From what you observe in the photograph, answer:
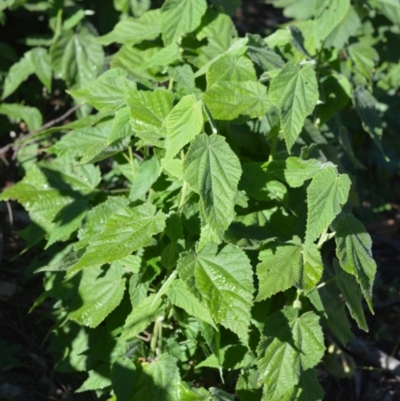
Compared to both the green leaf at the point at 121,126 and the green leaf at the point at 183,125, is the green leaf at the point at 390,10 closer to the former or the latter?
the green leaf at the point at 121,126

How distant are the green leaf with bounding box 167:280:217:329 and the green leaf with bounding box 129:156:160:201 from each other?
0.33 metres

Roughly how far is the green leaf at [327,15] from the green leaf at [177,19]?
0.45 metres

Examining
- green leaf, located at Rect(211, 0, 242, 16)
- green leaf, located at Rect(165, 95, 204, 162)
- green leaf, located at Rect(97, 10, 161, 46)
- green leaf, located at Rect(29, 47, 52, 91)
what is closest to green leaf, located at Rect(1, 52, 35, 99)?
green leaf, located at Rect(29, 47, 52, 91)

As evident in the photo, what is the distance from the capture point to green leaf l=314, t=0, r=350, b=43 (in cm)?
242

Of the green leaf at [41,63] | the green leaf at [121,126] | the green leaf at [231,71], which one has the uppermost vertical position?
the green leaf at [231,71]

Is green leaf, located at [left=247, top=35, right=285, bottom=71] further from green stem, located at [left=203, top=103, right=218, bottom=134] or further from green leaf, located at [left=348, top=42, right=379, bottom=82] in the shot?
green leaf, located at [left=348, top=42, right=379, bottom=82]

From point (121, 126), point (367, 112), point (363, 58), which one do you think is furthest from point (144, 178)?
point (363, 58)

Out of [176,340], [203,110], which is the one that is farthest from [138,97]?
[176,340]

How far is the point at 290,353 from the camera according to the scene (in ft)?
6.05

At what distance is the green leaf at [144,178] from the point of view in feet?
6.54

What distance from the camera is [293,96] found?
1.87 metres

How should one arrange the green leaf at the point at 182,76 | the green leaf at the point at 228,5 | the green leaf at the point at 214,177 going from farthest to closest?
the green leaf at the point at 228,5 → the green leaf at the point at 182,76 → the green leaf at the point at 214,177

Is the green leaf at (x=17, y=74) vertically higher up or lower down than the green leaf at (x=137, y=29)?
lower down

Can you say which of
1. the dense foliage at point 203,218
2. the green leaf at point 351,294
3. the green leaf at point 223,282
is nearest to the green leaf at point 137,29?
the dense foliage at point 203,218
